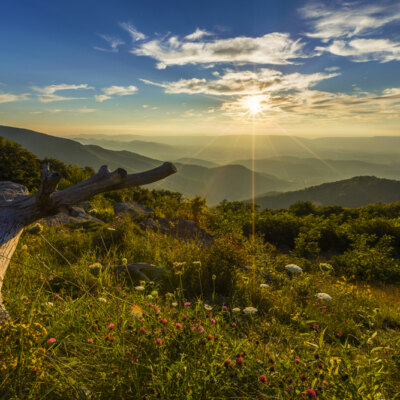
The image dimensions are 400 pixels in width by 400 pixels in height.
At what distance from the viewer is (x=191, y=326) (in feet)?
6.18

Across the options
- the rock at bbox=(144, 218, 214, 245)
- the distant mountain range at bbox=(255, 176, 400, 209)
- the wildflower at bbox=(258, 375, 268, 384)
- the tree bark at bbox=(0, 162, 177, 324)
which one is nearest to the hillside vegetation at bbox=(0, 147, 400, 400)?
the wildflower at bbox=(258, 375, 268, 384)

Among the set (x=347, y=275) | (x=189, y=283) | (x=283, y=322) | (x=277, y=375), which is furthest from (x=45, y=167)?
(x=347, y=275)

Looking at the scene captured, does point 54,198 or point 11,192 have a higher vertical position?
point 54,198

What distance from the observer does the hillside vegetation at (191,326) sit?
159 cm

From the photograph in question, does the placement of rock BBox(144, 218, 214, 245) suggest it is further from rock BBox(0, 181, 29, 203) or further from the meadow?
rock BBox(0, 181, 29, 203)

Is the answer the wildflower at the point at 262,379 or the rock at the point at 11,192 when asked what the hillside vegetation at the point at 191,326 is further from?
the rock at the point at 11,192

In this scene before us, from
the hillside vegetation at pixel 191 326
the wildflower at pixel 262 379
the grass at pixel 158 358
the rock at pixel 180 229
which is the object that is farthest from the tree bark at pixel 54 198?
the rock at pixel 180 229

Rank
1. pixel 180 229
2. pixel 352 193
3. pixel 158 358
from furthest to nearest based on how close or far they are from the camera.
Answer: pixel 352 193 < pixel 180 229 < pixel 158 358

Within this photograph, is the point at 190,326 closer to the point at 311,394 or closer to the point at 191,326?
the point at 191,326

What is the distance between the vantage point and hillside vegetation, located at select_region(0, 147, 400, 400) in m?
1.59

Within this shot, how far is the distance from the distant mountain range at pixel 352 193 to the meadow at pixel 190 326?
341ft

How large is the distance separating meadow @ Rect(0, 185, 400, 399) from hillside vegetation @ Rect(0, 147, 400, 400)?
0.01m

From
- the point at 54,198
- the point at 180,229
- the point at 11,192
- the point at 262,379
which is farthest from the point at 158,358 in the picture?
the point at 180,229

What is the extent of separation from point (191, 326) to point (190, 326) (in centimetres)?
3
